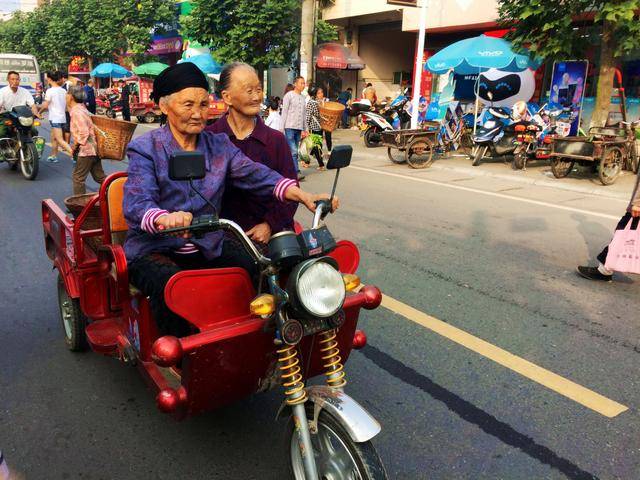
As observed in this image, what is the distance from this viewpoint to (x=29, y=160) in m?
9.27

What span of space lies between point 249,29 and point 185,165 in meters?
16.7

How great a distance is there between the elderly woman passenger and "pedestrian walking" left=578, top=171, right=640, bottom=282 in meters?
3.11

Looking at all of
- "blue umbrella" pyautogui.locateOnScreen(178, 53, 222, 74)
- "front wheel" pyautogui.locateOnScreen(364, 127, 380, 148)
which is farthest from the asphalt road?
"blue umbrella" pyautogui.locateOnScreen(178, 53, 222, 74)

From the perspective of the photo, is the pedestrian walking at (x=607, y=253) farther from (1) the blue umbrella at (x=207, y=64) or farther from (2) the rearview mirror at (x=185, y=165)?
(1) the blue umbrella at (x=207, y=64)

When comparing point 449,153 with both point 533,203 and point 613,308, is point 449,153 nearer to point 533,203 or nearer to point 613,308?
point 533,203

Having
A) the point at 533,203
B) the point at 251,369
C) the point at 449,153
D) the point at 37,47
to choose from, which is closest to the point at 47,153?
the point at 449,153

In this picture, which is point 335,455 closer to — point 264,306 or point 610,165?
point 264,306

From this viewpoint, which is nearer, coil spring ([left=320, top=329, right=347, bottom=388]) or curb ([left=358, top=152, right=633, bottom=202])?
coil spring ([left=320, top=329, right=347, bottom=388])

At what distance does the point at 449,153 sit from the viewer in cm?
1383

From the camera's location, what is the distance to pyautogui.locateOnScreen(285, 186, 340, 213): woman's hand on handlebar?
228 centimetres

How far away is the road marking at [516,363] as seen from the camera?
9.65 feet

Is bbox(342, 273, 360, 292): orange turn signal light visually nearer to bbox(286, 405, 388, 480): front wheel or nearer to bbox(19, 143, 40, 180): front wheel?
bbox(286, 405, 388, 480): front wheel

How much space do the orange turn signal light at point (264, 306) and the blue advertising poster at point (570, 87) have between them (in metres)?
12.5

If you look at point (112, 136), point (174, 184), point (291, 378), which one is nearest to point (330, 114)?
point (112, 136)
